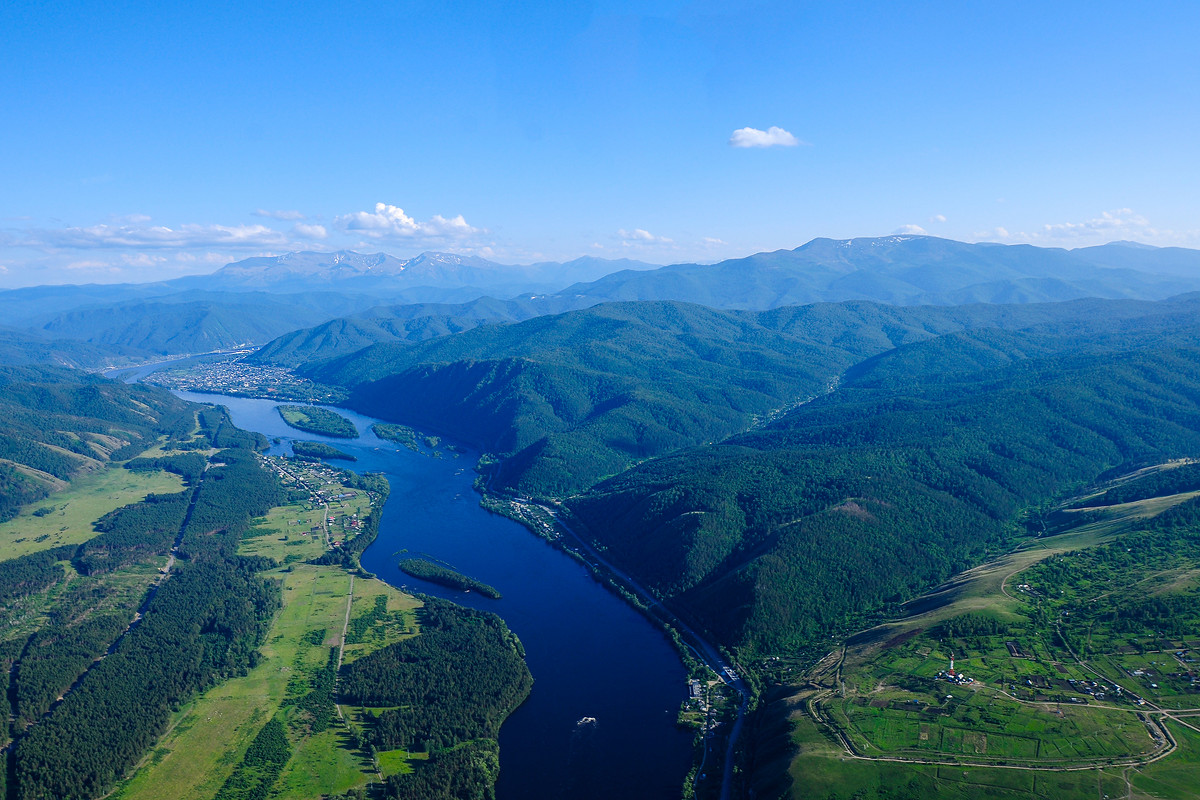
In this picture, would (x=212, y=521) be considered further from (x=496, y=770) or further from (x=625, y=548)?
(x=496, y=770)

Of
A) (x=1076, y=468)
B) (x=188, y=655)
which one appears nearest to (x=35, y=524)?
(x=188, y=655)

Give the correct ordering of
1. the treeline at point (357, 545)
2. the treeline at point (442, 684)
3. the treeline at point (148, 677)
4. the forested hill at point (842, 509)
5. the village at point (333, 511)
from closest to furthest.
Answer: the treeline at point (148, 677) < the treeline at point (442, 684) < the forested hill at point (842, 509) < the treeline at point (357, 545) < the village at point (333, 511)

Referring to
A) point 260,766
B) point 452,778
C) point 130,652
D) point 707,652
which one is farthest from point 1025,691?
point 130,652

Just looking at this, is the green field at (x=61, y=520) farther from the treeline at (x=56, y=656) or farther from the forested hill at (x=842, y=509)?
the forested hill at (x=842, y=509)

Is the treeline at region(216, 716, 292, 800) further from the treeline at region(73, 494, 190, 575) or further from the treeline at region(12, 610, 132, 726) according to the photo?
the treeline at region(73, 494, 190, 575)

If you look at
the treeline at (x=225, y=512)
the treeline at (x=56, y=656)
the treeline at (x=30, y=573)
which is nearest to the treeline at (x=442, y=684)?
the treeline at (x=56, y=656)

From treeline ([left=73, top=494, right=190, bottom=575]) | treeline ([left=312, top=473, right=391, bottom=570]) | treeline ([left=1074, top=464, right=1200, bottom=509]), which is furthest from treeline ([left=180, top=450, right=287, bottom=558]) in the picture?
treeline ([left=1074, top=464, right=1200, bottom=509])
